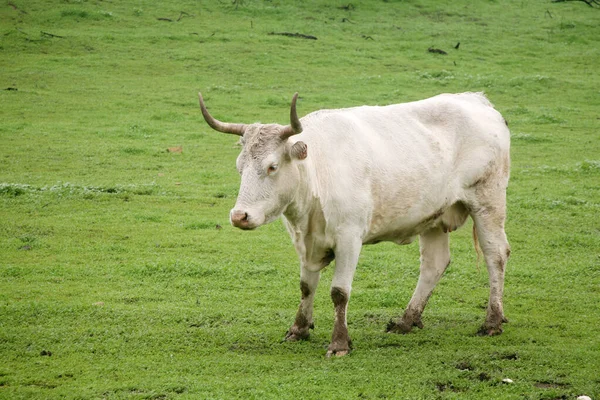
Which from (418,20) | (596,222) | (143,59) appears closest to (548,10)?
(418,20)

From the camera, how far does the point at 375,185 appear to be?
7.63 m

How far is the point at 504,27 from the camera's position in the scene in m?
31.6

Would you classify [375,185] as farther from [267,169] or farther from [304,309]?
[304,309]

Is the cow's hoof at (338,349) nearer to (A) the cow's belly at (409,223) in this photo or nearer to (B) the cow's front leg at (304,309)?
(B) the cow's front leg at (304,309)

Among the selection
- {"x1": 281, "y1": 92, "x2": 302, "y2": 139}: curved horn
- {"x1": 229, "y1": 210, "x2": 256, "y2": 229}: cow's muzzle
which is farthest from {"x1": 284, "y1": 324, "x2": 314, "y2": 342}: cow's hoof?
{"x1": 281, "y1": 92, "x2": 302, "y2": 139}: curved horn

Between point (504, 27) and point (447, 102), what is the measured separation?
24.7m

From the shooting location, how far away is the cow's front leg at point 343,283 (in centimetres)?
738

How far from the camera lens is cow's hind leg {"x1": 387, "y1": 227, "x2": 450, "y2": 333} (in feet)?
27.0

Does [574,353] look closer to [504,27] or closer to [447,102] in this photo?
[447,102]

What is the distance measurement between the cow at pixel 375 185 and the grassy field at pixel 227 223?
0.61m

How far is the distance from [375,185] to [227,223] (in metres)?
5.30

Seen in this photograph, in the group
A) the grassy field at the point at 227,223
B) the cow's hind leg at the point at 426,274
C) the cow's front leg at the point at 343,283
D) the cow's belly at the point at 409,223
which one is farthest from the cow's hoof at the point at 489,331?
the cow's front leg at the point at 343,283

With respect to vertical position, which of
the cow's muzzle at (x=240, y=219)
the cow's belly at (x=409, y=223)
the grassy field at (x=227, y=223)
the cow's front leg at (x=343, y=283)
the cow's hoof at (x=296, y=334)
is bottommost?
the grassy field at (x=227, y=223)

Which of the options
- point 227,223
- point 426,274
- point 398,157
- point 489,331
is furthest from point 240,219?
point 227,223
